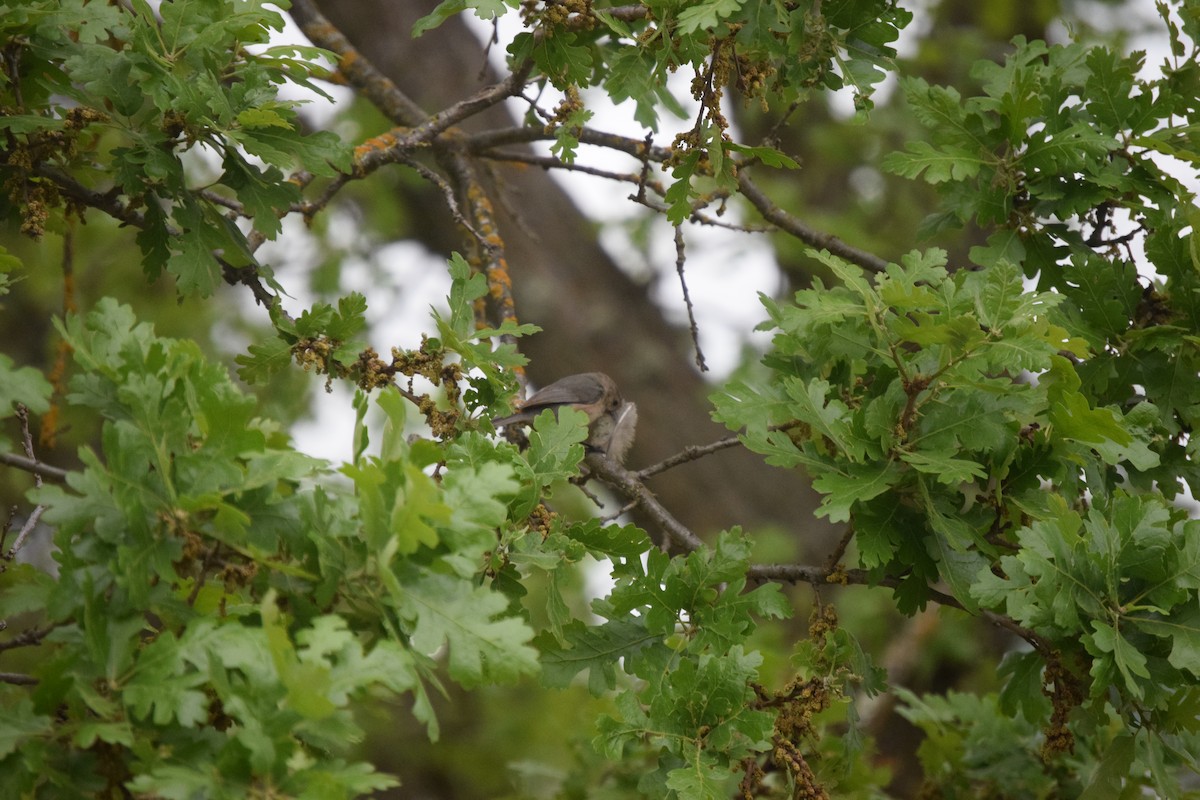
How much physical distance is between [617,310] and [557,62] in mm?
5012

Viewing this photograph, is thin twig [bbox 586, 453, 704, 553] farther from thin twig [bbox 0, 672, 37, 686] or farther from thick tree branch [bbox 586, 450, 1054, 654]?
thin twig [bbox 0, 672, 37, 686]

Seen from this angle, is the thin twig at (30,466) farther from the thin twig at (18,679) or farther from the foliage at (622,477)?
the thin twig at (18,679)

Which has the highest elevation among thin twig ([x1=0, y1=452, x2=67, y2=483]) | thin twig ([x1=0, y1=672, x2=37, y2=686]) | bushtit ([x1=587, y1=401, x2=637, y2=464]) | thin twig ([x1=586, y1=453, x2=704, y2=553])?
bushtit ([x1=587, y1=401, x2=637, y2=464])

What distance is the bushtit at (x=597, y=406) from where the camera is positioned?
15.2 ft

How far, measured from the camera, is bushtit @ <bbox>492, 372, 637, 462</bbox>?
4625 millimetres

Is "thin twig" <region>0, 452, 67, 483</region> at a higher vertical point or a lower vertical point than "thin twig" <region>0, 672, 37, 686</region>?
higher

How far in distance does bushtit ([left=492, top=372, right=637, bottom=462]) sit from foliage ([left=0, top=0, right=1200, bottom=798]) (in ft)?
4.73

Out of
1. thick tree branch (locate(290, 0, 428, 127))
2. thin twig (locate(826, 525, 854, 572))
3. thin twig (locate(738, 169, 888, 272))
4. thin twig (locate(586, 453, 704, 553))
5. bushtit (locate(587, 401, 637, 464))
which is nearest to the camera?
thin twig (locate(826, 525, 854, 572))

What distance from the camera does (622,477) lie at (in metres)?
3.31

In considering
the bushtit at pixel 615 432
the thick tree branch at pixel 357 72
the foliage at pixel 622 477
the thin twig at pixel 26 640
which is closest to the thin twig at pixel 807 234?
the foliage at pixel 622 477

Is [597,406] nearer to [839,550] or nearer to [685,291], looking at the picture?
[685,291]

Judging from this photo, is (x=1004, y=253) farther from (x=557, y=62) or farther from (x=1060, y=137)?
(x=557, y=62)

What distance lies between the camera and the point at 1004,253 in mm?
2977

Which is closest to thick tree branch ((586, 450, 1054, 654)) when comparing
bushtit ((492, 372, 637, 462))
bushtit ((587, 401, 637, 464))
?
bushtit ((492, 372, 637, 462))
